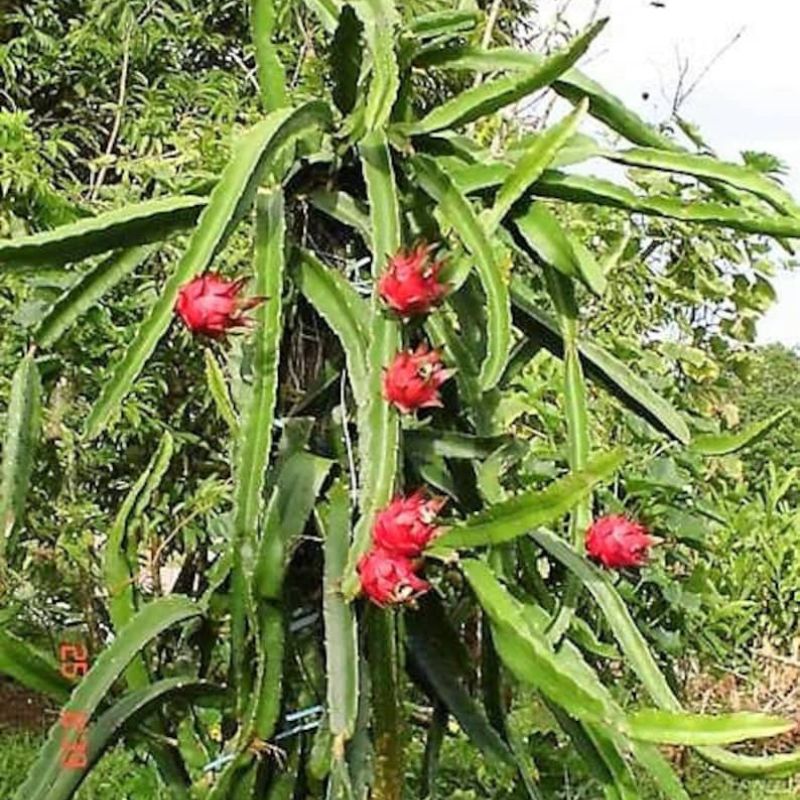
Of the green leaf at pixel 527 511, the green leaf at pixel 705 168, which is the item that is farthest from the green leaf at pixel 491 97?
the green leaf at pixel 527 511

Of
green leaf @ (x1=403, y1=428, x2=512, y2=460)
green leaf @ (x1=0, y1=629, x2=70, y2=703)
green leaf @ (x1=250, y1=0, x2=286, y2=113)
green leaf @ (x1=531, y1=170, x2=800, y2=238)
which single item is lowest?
green leaf @ (x1=0, y1=629, x2=70, y2=703)

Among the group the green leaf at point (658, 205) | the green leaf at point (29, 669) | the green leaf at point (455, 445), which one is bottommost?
the green leaf at point (29, 669)

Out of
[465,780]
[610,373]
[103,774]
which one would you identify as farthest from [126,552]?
[103,774]

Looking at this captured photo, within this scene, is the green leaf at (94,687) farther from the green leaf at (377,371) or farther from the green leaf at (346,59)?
the green leaf at (346,59)

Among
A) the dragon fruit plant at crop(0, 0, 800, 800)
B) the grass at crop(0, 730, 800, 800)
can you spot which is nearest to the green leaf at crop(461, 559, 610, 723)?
the dragon fruit plant at crop(0, 0, 800, 800)

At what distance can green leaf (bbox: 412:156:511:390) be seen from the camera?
3.67 ft

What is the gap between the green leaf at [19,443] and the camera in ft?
3.76

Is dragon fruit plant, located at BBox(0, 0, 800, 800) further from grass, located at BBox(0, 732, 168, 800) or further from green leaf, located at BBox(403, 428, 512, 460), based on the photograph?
grass, located at BBox(0, 732, 168, 800)

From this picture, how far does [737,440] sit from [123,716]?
645mm

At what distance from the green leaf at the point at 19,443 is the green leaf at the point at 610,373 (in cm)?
44

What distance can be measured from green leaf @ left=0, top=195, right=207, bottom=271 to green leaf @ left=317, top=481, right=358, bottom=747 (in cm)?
29

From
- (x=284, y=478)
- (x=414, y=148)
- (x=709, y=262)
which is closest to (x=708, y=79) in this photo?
(x=709, y=262)

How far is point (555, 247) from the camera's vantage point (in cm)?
119
